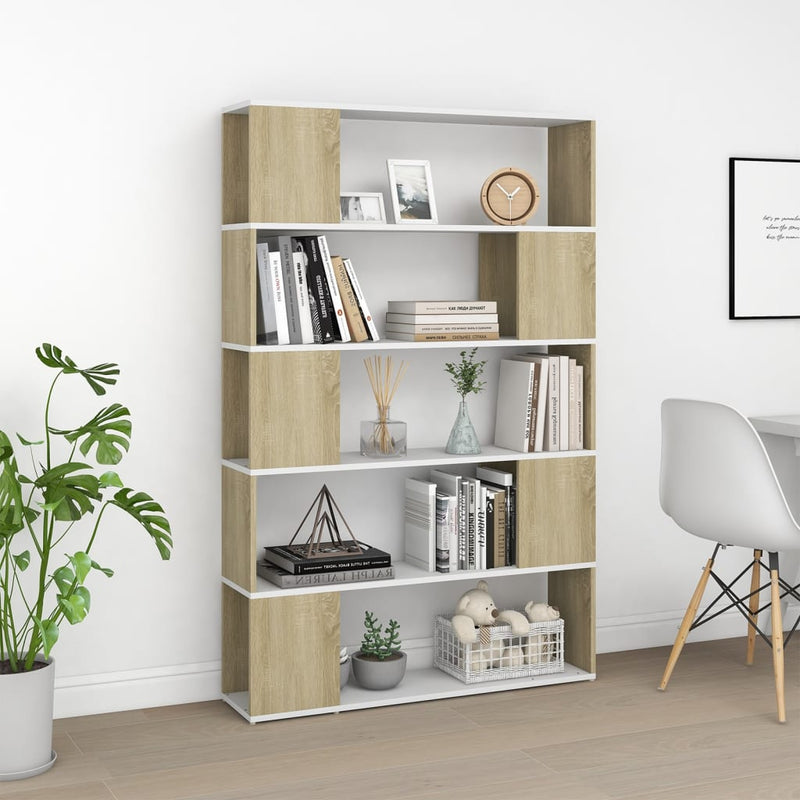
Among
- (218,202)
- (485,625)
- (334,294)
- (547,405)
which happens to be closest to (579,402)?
(547,405)

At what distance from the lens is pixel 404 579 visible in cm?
357

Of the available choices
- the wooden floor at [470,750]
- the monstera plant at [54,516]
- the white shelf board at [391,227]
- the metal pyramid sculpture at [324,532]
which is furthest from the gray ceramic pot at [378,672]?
the white shelf board at [391,227]

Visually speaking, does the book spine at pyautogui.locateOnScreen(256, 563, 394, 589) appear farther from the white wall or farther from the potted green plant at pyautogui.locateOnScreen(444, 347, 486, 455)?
the potted green plant at pyautogui.locateOnScreen(444, 347, 486, 455)

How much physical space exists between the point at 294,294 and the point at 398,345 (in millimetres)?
336

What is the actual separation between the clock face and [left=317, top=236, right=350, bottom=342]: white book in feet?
1.74

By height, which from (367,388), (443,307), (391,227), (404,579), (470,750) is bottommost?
(470,750)

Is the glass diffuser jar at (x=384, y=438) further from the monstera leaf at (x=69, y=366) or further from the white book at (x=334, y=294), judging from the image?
the monstera leaf at (x=69, y=366)

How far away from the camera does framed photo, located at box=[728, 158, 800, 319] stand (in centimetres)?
425

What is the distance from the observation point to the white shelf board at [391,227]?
3.34 metres

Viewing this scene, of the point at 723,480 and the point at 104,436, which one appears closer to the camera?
the point at 104,436

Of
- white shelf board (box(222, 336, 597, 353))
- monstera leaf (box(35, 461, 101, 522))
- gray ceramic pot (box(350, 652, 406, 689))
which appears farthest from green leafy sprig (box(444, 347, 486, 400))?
monstera leaf (box(35, 461, 101, 522))

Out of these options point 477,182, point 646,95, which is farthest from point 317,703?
point 646,95

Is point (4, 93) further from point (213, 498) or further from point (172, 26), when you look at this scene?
point (213, 498)

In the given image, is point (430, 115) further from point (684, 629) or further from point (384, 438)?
point (684, 629)
